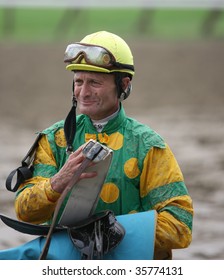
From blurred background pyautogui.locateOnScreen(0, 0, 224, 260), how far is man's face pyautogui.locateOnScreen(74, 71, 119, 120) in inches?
125

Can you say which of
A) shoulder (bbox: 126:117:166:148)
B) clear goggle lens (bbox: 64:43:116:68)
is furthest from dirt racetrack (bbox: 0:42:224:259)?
clear goggle lens (bbox: 64:43:116:68)

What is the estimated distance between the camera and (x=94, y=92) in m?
4.36

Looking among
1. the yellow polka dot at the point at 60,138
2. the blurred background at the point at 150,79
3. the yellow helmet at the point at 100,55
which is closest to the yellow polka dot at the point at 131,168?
the yellow polka dot at the point at 60,138

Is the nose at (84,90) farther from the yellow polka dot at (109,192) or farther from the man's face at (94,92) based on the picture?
the yellow polka dot at (109,192)

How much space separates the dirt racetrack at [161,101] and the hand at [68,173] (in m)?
4.66

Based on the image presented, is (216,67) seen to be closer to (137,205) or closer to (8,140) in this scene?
(8,140)

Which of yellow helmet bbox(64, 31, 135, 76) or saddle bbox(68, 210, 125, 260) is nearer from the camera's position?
saddle bbox(68, 210, 125, 260)

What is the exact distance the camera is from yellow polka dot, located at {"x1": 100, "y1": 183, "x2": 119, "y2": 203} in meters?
4.40

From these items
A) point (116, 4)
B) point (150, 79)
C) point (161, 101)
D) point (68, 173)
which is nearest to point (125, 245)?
point (68, 173)

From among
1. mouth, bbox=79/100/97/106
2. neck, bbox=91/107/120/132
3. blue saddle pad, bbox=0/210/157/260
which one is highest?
mouth, bbox=79/100/97/106

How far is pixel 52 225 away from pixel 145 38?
1465 centimetres

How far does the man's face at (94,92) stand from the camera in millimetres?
4367

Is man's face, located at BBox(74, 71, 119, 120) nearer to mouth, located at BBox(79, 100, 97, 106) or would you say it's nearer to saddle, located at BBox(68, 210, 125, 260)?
mouth, located at BBox(79, 100, 97, 106)
